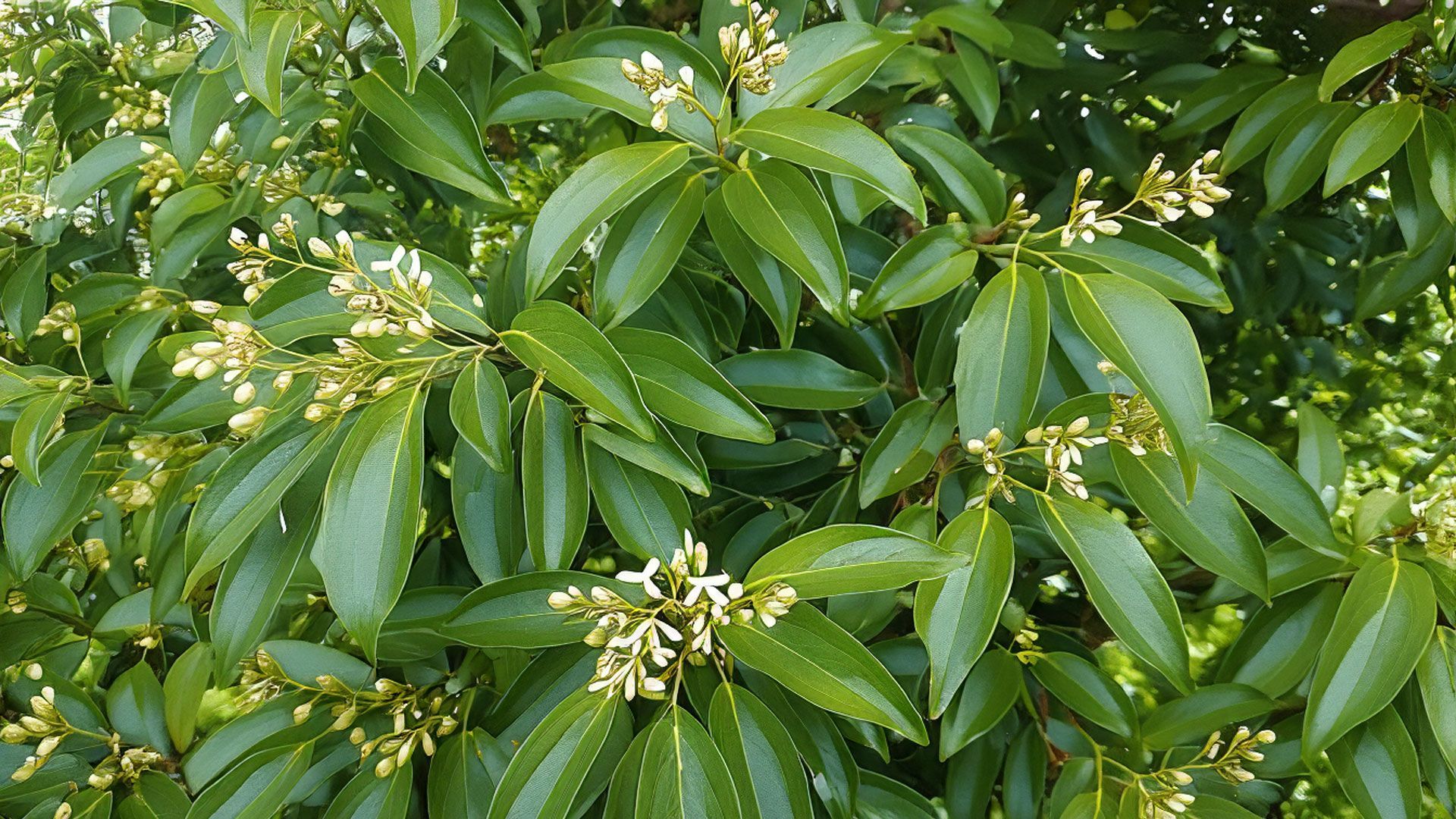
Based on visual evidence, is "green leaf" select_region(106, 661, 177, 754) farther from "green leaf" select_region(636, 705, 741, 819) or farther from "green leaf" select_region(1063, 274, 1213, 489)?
"green leaf" select_region(1063, 274, 1213, 489)

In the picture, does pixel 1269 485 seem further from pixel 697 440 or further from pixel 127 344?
pixel 127 344

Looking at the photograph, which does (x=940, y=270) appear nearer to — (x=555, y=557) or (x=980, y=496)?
(x=980, y=496)

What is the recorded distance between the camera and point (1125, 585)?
0.66 m

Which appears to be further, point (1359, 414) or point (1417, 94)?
point (1359, 414)

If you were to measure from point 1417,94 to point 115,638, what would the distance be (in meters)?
A: 1.49

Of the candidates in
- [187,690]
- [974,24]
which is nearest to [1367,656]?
[974,24]

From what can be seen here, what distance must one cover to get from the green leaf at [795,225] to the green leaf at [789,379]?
0.69 ft

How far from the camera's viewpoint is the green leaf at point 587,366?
1.96ft

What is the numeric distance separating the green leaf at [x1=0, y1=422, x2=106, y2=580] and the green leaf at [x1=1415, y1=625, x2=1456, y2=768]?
1187mm

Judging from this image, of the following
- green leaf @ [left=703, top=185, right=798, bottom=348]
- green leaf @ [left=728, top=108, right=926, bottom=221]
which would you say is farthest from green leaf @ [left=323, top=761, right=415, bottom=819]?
green leaf @ [left=728, top=108, right=926, bottom=221]

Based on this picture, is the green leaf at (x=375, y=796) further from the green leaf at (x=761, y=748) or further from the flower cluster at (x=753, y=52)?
the flower cluster at (x=753, y=52)

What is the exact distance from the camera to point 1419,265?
3.44 ft

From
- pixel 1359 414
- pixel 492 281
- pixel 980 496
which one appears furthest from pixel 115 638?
pixel 1359 414

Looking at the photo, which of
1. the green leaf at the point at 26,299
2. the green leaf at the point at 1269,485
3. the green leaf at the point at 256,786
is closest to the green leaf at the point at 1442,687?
the green leaf at the point at 1269,485
